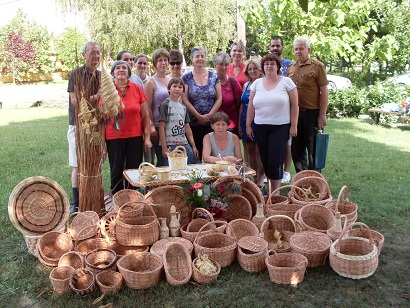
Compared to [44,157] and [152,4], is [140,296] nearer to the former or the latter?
[44,157]

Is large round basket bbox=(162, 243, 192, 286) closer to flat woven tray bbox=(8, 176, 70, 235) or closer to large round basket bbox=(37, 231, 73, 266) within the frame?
large round basket bbox=(37, 231, 73, 266)

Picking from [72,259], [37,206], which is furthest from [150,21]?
[72,259]

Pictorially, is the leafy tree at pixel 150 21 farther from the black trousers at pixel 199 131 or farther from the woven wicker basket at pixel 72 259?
the woven wicker basket at pixel 72 259

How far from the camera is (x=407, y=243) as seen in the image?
3684 millimetres

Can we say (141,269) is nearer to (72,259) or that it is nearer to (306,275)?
(72,259)

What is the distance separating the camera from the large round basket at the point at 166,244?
3279mm

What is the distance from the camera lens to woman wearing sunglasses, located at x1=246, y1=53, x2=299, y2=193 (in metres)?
4.31

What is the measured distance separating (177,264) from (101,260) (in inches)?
23.5

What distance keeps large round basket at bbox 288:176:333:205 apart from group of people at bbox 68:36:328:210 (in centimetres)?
29

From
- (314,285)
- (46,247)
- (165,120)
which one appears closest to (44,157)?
(165,120)

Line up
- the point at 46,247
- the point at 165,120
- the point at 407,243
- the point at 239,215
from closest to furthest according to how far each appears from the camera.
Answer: the point at 46,247, the point at 407,243, the point at 239,215, the point at 165,120

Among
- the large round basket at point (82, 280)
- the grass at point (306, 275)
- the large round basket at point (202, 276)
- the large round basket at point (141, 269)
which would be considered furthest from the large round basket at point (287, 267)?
the large round basket at point (82, 280)

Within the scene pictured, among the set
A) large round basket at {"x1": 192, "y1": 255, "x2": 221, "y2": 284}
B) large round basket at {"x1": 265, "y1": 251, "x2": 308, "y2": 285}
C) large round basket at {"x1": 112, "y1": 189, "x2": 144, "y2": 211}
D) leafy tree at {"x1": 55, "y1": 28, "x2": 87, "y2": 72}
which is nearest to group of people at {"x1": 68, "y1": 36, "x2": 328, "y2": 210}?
large round basket at {"x1": 112, "y1": 189, "x2": 144, "y2": 211}

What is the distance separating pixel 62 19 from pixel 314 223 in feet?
66.1
